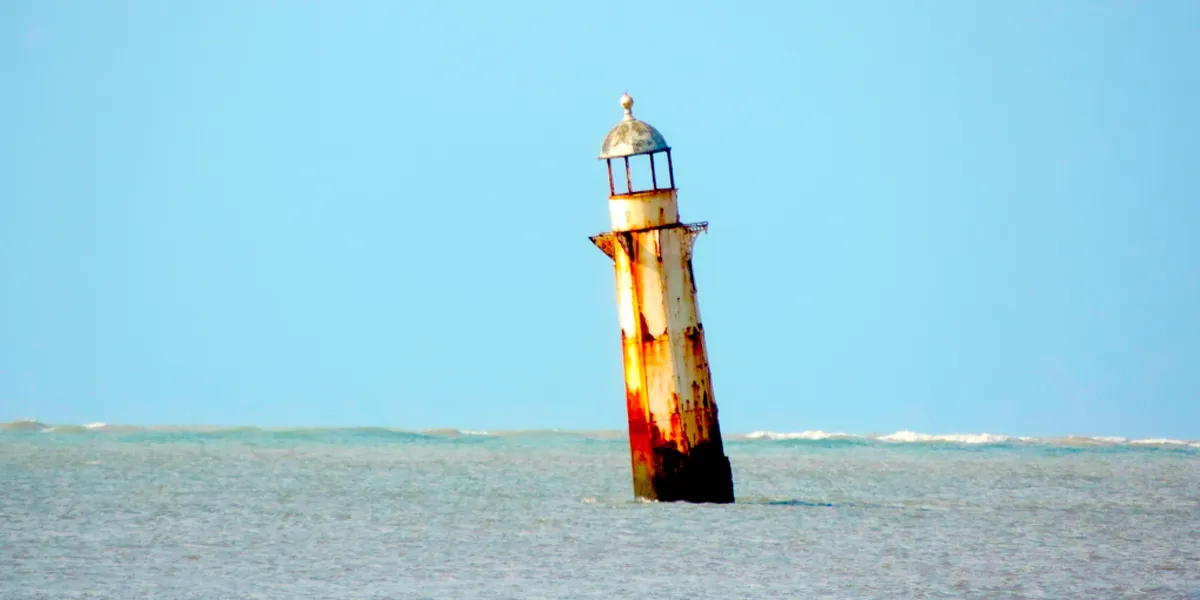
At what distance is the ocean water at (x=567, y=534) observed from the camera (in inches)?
700

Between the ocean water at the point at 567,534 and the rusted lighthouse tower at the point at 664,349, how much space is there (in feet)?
2.68

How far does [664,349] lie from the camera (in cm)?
2038

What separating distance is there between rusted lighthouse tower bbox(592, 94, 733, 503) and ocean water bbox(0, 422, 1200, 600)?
2.68 ft

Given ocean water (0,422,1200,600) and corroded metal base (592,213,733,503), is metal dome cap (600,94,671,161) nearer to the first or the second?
corroded metal base (592,213,733,503)

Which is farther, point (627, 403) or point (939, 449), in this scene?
point (939, 449)

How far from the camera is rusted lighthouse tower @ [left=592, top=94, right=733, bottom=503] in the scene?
804 inches

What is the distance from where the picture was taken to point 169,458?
40219 mm

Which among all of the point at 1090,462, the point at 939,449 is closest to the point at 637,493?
the point at 1090,462

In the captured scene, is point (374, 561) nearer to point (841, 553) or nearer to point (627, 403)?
point (627, 403)

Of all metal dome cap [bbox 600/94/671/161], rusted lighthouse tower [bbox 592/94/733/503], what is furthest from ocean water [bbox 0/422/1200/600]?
metal dome cap [bbox 600/94/671/161]

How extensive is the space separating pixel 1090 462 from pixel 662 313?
83.9 ft

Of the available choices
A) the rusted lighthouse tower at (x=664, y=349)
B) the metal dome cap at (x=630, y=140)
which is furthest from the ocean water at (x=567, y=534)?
the metal dome cap at (x=630, y=140)

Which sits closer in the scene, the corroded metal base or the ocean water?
the ocean water

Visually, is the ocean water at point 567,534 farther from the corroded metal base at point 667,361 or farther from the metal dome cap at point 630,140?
the metal dome cap at point 630,140
